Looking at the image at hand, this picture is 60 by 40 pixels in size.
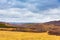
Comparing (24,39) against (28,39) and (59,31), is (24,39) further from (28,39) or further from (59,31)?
(59,31)

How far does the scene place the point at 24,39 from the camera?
18172mm

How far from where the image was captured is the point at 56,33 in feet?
88.5

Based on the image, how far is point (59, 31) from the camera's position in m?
27.5

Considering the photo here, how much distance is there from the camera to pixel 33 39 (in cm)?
1833

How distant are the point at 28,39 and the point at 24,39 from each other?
50cm

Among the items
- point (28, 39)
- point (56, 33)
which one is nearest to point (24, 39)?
point (28, 39)

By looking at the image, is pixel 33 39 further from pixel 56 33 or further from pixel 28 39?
pixel 56 33

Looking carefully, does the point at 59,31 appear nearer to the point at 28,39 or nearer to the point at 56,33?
the point at 56,33

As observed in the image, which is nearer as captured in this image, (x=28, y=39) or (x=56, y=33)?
(x=28, y=39)

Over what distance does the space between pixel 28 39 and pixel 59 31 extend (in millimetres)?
10879

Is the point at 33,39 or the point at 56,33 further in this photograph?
A: the point at 56,33

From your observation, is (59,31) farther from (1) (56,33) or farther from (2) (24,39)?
(2) (24,39)

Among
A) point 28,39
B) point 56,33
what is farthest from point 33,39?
point 56,33

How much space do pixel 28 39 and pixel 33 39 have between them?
63 centimetres
